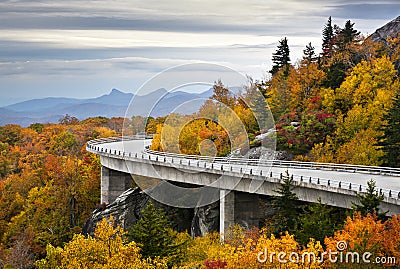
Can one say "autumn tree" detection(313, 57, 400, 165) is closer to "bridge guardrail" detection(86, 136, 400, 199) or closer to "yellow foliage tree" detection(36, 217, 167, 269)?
"bridge guardrail" detection(86, 136, 400, 199)

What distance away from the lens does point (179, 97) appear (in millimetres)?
63188

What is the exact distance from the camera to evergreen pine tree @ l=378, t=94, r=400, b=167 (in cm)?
Result: 6012

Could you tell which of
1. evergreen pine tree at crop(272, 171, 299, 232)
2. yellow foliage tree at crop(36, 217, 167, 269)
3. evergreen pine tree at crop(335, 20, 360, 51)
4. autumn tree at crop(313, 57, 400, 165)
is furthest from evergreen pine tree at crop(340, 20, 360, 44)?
yellow foliage tree at crop(36, 217, 167, 269)

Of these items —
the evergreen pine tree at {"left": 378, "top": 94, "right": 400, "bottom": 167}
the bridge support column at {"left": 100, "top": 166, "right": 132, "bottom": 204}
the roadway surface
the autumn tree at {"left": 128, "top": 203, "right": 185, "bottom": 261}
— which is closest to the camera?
the autumn tree at {"left": 128, "top": 203, "right": 185, "bottom": 261}

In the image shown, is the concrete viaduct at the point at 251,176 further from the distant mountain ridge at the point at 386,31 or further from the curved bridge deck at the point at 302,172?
the distant mountain ridge at the point at 386,31

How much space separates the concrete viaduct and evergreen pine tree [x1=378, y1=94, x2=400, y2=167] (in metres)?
3.39

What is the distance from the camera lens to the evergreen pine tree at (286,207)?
4878 centimetres

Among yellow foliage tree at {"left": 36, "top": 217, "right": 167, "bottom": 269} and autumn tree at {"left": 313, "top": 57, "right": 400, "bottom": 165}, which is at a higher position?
autumn tree at {"left": 313, "top": 57, "right": 400, "bottom": 165}

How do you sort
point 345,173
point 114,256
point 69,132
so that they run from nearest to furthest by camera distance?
1. point 114,256
2. point 345,173
3. point 69,132

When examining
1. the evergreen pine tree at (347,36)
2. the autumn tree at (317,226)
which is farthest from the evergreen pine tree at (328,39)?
the autumn tree at (317,226)

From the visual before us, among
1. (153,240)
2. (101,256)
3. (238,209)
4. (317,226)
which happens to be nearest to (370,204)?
(317,226)

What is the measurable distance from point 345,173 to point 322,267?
2213cm

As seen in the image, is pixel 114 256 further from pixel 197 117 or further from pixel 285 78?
pixel 285 78

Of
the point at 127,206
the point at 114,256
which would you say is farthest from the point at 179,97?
the point at 114,256
